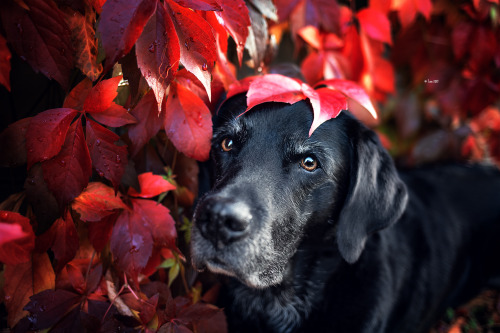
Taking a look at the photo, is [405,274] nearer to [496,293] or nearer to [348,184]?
[348,184]

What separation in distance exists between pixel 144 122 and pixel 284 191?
0.71 m

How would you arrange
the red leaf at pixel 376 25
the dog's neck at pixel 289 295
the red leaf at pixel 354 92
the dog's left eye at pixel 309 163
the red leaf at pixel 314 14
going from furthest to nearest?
the red leaf at pixel 376 25 → the red leaf at pixel 314 14 → the dog's neck at pixel 289 295 → the dog's left eye at pixel 309 163 → the red leaf at pixel 354 92

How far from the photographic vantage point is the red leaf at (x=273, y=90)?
5.14ft

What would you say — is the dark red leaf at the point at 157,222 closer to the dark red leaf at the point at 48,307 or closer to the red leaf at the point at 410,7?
the dark red leaf at the point at 48,307

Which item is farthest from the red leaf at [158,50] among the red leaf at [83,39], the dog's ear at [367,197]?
the dog's ear at [367,197]

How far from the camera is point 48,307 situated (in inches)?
55.7

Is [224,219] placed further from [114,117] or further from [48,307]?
[48,307]

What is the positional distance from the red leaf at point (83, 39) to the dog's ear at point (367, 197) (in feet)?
4.52

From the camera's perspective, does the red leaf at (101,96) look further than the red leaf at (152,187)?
No

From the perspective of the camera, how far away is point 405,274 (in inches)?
94.0

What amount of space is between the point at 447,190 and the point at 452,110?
79 centimetres

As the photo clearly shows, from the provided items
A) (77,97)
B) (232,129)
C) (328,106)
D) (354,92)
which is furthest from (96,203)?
(354,92)

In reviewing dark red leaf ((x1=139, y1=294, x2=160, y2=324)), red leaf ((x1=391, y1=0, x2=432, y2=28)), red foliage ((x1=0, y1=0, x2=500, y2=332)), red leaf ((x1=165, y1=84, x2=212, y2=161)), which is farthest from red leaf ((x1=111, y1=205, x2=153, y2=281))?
red leaf ((x1=391, y1=0, x2=432, y2=28))

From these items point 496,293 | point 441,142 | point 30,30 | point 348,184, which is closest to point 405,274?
point 348,184
